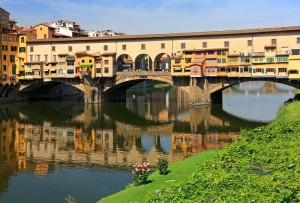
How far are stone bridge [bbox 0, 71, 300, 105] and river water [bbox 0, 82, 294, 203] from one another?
11.9 ft

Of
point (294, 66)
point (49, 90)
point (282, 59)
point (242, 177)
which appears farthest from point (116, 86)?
point (242, 177)

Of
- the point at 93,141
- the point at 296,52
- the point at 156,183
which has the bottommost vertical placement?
the point at 93,141

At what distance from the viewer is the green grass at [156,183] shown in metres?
17.3

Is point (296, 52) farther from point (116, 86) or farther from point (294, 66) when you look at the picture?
point (116, 86)

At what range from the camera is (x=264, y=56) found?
62.2 meters

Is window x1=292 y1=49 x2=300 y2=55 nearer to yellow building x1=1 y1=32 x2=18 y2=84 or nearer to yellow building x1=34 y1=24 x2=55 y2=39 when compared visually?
yellow building x1=1 y1=32 x2=18 y2=84

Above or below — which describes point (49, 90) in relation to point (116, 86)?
below

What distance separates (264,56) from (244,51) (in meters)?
4.14

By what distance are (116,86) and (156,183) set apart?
185 feet

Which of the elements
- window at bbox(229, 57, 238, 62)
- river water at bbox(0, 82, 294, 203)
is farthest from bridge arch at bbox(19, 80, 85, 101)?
window at bbox(229, 57, 238, 62)

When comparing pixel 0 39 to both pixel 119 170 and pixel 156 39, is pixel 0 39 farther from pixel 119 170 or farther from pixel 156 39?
pixel 119 170

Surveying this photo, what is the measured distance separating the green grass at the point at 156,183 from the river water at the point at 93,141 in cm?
270

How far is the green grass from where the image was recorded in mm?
17308

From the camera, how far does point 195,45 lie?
225 ft
